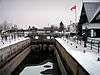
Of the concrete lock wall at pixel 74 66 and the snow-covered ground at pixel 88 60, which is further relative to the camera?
the concrete lock wall at pixel 74 66

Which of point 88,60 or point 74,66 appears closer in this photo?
point 88,60

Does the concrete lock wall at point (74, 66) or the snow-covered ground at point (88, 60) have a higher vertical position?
the snow-covered ground at point (88, 60)

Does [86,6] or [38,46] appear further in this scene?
[38,46]

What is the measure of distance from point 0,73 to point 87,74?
36.7 feet

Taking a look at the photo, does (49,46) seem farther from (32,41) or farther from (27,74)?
(27,74)

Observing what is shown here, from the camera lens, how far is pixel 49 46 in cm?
5166

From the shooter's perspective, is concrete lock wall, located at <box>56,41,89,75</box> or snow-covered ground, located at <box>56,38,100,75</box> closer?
snow-covered ground, located at <box>56,38,100,75</box>

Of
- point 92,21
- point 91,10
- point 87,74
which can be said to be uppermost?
point 91,10

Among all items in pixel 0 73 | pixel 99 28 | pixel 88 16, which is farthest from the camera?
pixel 88 16

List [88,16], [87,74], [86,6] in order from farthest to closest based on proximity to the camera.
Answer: [86,6], [88,16], [87,74]

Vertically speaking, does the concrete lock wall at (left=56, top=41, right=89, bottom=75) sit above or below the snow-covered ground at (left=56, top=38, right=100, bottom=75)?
below

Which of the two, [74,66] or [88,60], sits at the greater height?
[88,60]

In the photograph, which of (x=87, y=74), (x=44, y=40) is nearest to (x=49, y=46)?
(x=44, y=40)

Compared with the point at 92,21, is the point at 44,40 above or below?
below
